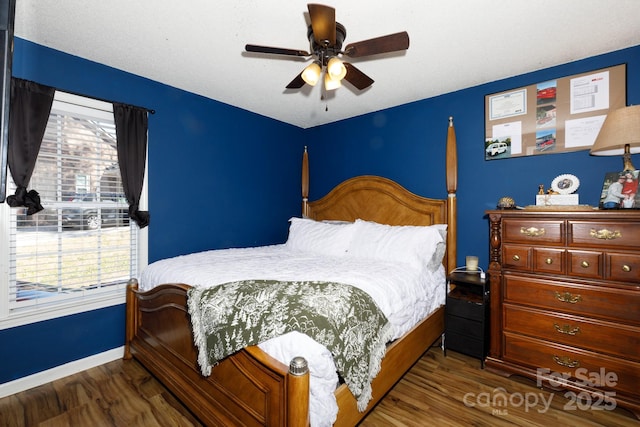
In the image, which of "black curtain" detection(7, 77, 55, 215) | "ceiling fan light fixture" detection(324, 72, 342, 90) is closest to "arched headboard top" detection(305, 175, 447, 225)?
"ceiling fan light fixture" detection(324, 72, 342, 90)

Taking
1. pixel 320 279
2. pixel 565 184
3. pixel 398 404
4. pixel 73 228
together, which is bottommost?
pixel 398 404

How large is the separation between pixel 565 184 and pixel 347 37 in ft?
6.69

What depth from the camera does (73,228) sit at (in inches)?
91.7

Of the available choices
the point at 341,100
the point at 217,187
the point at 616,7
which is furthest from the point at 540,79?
the point at 217,187

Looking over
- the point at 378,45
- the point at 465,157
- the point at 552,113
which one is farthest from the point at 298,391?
the point at 552,113

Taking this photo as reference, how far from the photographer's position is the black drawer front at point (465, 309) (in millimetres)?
2350

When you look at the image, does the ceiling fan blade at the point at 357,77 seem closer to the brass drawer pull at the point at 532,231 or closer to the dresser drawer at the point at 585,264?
the brass drawer pull at the point at 532,231

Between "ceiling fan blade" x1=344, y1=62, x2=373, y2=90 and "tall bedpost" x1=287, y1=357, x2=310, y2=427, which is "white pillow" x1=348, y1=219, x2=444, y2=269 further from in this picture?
"tall bedpost" x1=287, y1=357, x2=310, y2=427

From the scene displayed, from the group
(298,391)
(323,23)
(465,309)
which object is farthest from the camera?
(465,309)

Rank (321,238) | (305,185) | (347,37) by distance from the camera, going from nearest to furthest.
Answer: (347,37)
(321,238)
(305,185)

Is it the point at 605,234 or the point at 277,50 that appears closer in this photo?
the point at 277,50

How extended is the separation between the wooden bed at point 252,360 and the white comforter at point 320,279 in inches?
3.4

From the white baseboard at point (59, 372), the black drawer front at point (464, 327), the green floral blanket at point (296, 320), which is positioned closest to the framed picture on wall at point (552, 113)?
the black drawer front at point (464, 327)

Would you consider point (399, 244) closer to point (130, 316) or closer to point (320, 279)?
point (320, 279)
